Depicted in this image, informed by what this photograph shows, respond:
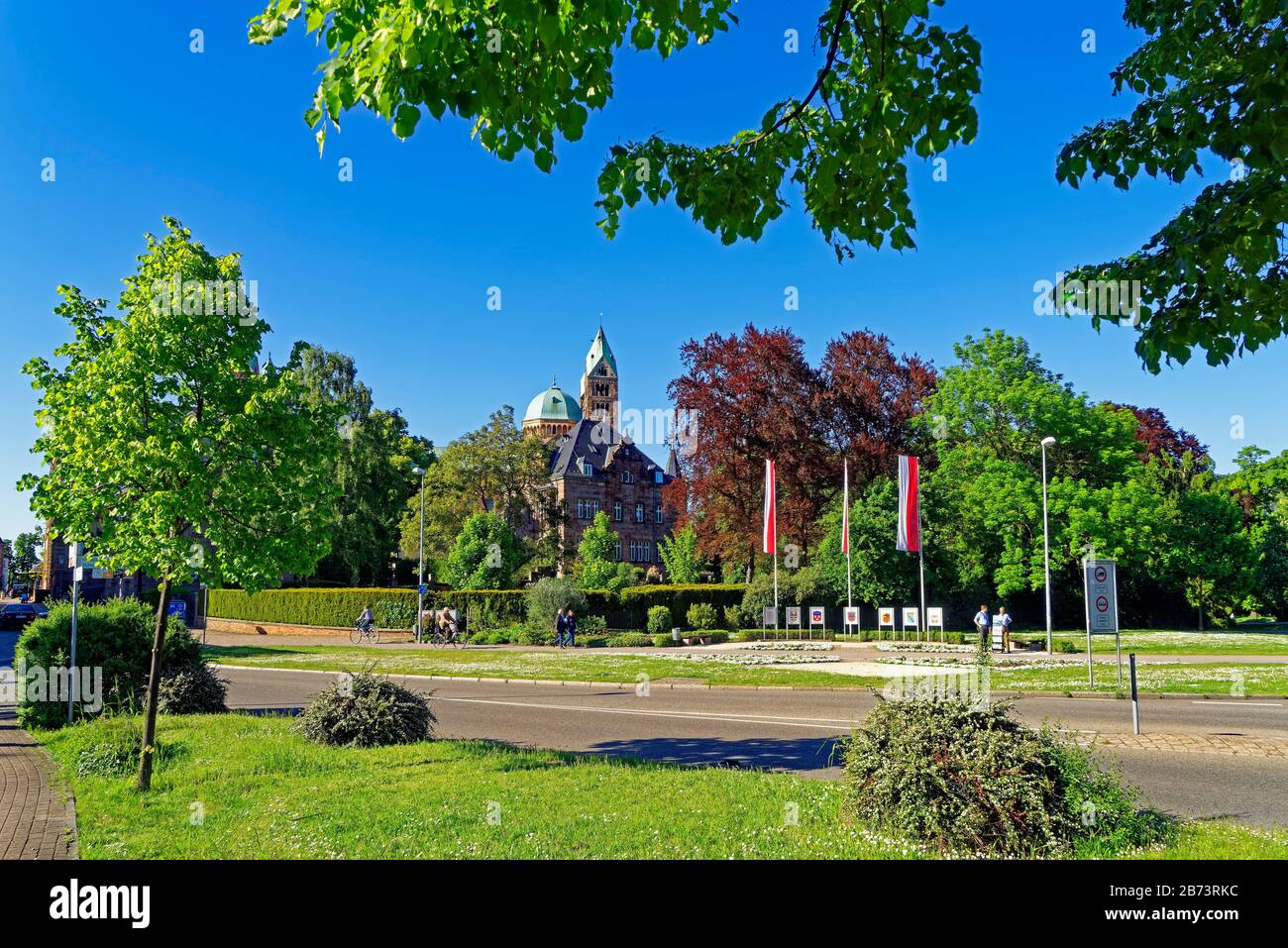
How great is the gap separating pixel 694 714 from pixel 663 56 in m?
11.9

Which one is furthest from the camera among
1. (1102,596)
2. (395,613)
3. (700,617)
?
(395,613)

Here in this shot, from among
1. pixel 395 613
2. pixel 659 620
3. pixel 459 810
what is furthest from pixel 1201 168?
pixel 395 613

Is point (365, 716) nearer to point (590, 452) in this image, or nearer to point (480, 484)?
point (480, 484)

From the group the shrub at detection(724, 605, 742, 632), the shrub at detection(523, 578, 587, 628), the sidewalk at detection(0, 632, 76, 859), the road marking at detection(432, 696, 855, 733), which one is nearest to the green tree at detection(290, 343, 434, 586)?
the shrub at detection(523, 578, 587, 628)

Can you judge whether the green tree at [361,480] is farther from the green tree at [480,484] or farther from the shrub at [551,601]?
the shrub at [551,601]

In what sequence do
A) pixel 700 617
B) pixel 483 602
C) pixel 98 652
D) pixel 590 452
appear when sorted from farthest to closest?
pixel 590 452
pixel 483 602
pixel 700 617
pixel 98 652

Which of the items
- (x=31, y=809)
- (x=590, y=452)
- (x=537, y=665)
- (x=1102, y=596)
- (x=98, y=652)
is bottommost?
(x=537, y=665)

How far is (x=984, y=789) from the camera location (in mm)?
5754

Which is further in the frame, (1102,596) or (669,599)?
(669,599)

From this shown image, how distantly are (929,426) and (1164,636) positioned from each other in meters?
15.5

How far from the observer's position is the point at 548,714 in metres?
15.1

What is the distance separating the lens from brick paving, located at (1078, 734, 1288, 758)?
34.2 feet

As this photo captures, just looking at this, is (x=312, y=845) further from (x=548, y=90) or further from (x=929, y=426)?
(x=929, y=426)

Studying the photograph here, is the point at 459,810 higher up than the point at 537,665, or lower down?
higher up
